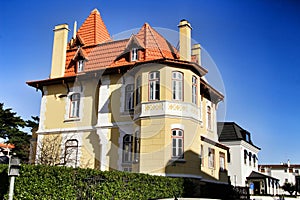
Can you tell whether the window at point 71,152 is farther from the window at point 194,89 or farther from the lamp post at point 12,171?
the lamp post at point 12,171

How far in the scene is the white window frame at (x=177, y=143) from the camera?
19500 mm

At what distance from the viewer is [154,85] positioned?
67.7 feet

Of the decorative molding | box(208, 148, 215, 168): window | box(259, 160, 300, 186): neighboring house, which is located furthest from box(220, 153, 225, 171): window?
box(259, 160, 300, 186): neighboring house

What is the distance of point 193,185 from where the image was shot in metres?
19.1

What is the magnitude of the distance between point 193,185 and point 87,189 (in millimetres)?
8176

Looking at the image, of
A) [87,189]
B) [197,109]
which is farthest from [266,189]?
[87,189]

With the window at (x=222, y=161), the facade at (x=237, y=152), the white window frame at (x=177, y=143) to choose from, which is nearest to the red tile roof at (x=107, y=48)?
the white window frame at (x=177, y=143)

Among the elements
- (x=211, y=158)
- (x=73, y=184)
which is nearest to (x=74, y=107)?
(x=211, y=158)

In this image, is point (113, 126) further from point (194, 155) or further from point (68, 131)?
point (194, 155)

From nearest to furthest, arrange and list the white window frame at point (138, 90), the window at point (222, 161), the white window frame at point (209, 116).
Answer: the white window frame at point (138, 90)
the white window frame at point (209, 116)
the window at point (222, 161)

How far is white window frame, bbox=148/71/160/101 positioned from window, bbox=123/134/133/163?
10.4 feet

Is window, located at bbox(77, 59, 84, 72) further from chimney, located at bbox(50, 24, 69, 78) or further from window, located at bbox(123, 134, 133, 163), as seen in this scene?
window, located at bbox(123, 134, 133, 163)

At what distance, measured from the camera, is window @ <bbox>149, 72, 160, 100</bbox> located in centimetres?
2048

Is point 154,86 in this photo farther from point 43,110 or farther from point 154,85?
point 43,110
